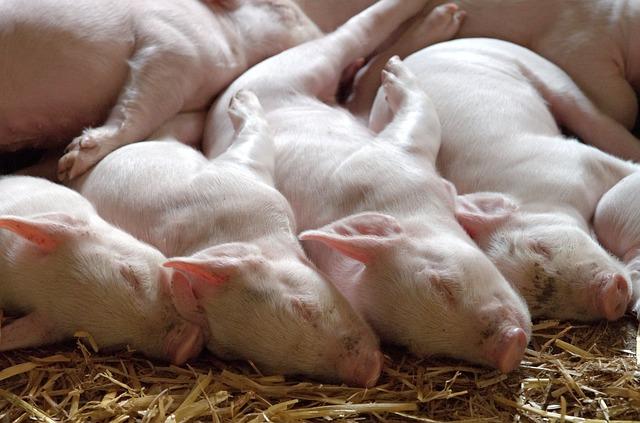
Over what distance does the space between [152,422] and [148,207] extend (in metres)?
0.81

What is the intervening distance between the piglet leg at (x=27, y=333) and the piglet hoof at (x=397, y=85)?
149cm

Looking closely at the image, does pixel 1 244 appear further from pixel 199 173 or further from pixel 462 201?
pixel 462 201

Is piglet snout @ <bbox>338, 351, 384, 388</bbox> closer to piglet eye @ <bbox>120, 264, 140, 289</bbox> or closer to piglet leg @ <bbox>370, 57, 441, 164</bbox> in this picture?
piglet eye @ <bbox>120, 264, 140, 289</bbox>

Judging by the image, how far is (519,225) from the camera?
2.83 metres

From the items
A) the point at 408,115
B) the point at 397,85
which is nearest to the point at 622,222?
the point at 408,115

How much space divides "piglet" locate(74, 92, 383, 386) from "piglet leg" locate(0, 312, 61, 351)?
1.35 feet

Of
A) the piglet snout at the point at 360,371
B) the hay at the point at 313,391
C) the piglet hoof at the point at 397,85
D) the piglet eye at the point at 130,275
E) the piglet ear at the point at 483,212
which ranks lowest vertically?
the hay at the point at 313,391

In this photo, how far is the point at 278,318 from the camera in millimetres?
2301

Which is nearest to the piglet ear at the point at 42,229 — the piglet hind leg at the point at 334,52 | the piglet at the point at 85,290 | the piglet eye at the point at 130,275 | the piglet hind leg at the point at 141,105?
the piglet at the point at 85,290

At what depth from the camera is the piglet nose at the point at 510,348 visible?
226 cm

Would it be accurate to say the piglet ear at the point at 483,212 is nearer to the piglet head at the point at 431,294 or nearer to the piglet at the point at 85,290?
the piglet head at the point at 431,294

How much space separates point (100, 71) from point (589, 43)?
6.84ft

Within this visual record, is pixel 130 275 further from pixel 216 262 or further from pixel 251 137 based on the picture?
pixel 251 137

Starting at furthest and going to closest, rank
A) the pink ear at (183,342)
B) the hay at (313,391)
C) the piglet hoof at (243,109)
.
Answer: the piglet hoof at (243,109) < the pink ear at (183,342) < the hay at (313,391)
